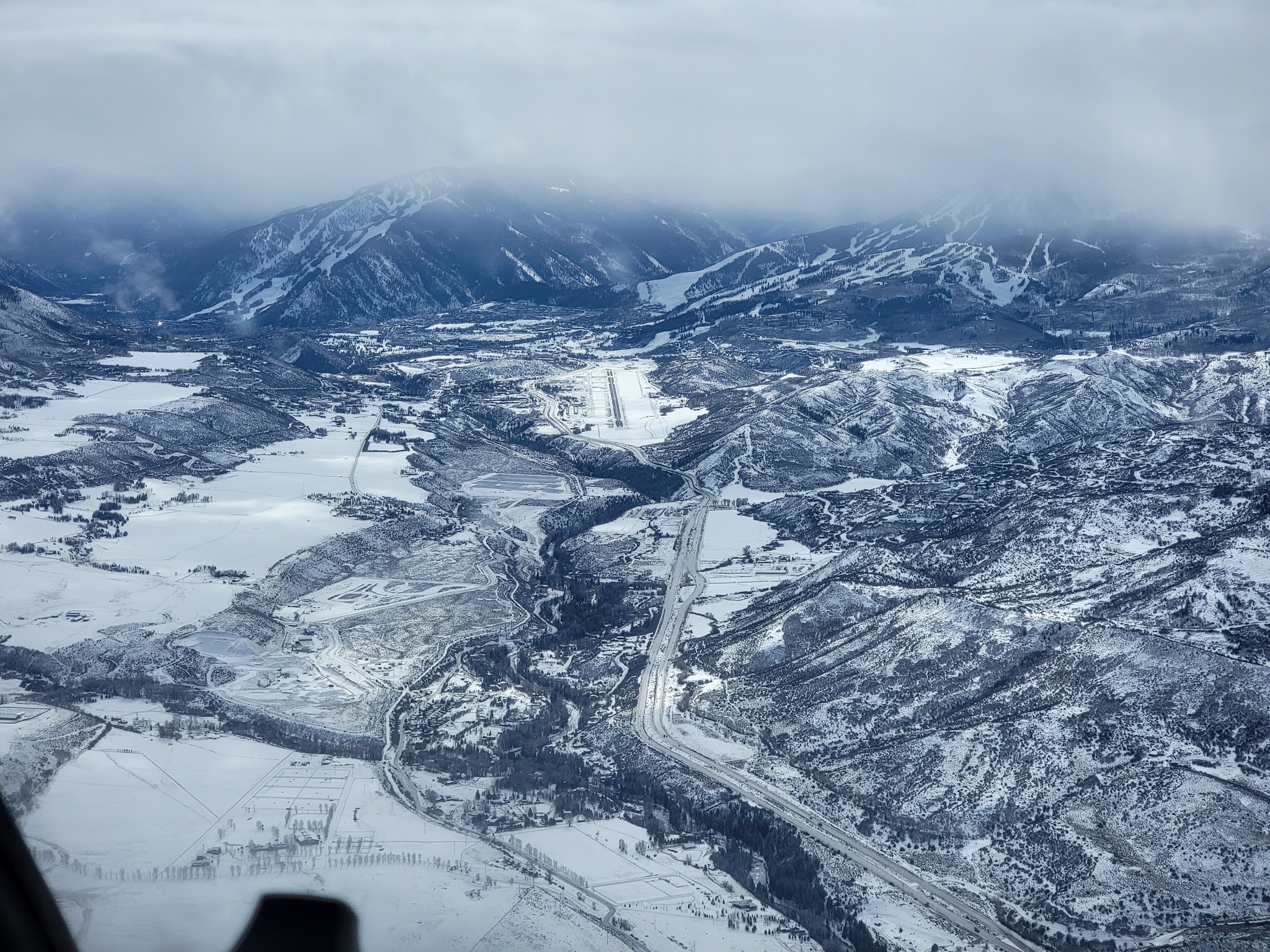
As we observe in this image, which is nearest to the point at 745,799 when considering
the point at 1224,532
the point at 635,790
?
the point at 635,790

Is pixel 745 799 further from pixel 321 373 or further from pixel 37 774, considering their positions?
pixel 321 373

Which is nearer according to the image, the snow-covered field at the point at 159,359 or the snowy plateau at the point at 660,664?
the snowy plateau at the point at 660,664

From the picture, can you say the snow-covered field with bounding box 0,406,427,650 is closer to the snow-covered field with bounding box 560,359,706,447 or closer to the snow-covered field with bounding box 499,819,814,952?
the snow-covered field with bounding box 560,359,706,447

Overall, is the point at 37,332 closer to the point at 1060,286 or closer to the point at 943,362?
the point at 943,362

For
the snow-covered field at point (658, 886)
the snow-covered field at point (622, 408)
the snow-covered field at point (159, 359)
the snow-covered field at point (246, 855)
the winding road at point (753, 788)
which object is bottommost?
the snow-covered field at point (622, 408)

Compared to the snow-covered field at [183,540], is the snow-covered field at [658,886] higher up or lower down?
higher up

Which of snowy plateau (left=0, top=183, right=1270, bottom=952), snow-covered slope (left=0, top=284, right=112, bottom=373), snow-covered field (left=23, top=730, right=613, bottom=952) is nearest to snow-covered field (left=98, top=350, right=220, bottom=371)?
snow-covered slope (left=0, top=284, right=112, bottom=373)

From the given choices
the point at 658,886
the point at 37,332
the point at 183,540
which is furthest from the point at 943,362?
the point at 658,886

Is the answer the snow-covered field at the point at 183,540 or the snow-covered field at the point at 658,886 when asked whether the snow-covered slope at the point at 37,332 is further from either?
the snow-covered field at the point at 658,886

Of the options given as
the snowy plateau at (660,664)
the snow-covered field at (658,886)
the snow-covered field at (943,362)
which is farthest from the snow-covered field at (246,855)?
the snow-covered field at (943,362)
